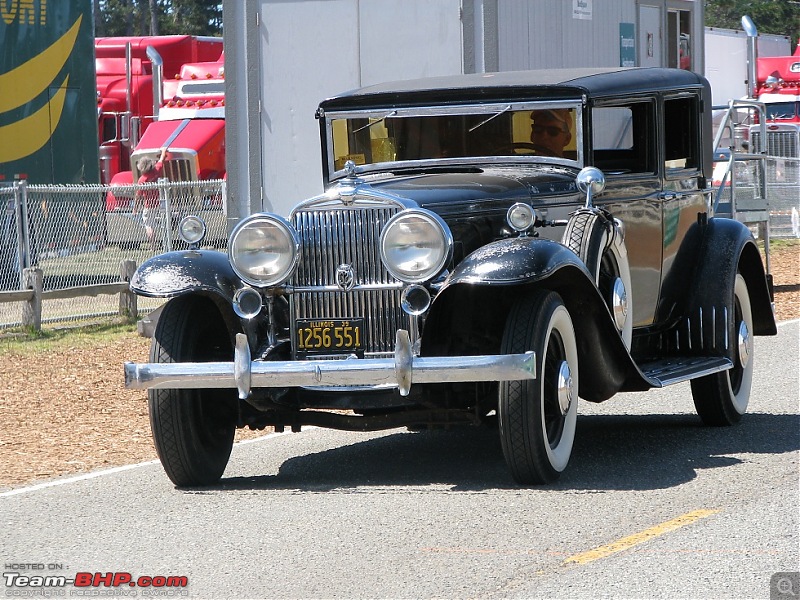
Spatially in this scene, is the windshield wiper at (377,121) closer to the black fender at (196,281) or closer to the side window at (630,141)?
the side window at (630,141)

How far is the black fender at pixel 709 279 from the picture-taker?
7828 millimetres

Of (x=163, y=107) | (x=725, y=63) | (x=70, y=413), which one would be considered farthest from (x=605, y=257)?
(x=725, y=63)

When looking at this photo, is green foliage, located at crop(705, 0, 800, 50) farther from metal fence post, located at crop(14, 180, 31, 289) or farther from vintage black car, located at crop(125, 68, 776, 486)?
vintage black car, located at crop(125, 68, 776, 486)

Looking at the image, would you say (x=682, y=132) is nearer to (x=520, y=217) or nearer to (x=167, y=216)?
(x=520, y=217)

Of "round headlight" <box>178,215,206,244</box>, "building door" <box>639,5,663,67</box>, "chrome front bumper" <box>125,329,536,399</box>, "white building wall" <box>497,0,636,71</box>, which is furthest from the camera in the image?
"building door" <box>639,5,663,67</box>

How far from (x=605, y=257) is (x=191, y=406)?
2.19 m

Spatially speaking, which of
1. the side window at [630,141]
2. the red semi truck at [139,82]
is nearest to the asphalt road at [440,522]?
the side window at [630,141]

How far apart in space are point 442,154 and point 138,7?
61.7 m

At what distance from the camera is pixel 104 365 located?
11.4 metres

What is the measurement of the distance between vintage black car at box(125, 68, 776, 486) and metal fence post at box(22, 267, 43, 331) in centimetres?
611

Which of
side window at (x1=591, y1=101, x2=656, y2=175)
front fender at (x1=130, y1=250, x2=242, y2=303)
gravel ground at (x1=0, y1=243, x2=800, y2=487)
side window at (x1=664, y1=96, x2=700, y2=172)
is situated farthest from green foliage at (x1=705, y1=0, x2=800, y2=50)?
front fender at (x1=130, y1=250, x2=242, y2=303)

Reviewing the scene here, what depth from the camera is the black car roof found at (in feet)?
24.5

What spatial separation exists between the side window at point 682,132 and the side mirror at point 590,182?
1425 millimetres

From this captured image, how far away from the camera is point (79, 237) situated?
1573 centimetres
